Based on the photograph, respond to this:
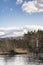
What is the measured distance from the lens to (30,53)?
100 feet

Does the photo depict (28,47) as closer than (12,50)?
Yes

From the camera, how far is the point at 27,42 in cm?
2953

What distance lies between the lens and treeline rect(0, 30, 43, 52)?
1151 inches

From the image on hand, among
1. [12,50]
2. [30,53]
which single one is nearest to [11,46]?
[12,50]

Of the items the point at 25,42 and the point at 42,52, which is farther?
the point at 42,52

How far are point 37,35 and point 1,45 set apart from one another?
4.74 m

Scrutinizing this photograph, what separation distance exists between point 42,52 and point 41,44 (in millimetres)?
2412

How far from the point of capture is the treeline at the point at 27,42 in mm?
29241

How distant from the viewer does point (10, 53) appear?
1243 inches

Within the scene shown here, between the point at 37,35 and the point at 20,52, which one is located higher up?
the point at 37,35

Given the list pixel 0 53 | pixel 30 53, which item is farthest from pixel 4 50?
pixel 30 53

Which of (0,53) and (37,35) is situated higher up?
(37,35)

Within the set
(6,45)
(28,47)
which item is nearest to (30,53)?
(28,47)

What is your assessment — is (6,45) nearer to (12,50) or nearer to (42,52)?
(12,50)
